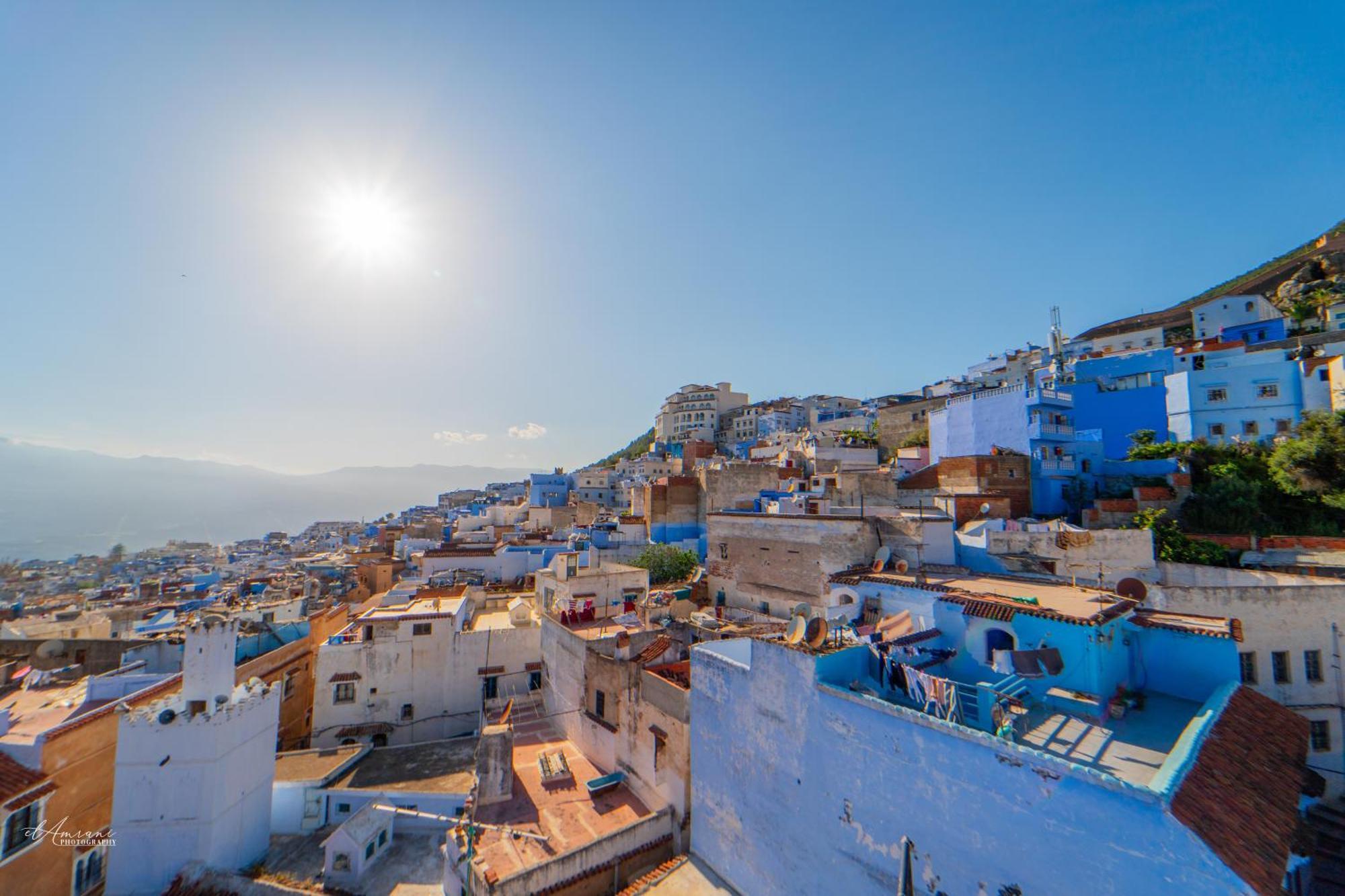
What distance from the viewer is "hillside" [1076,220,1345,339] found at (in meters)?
44.3

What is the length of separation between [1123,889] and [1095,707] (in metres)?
2.59

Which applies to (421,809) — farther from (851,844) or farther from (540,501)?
(540,501)

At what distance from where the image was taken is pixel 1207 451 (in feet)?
68.6

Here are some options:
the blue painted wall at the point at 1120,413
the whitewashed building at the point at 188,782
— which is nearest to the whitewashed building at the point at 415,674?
the whitewashed building at the point at 188,782

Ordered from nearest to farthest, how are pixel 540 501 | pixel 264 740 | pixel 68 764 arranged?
pixel 68 764, pixel 264 740, pixel 540 501

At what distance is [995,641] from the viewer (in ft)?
27.8

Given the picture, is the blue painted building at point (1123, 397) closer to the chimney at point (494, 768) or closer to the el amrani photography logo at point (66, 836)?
the chimney at point (494, 768)

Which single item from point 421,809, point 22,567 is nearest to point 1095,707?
point 421,809

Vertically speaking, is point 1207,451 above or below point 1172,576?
above

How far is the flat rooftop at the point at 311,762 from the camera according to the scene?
14.4 meters

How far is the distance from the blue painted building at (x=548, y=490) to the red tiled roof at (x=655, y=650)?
4059 centimetres

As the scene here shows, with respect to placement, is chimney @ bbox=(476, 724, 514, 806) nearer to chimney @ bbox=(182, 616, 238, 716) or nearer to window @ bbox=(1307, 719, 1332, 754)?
chimney @ bbox=(182, 616, 238, 716)

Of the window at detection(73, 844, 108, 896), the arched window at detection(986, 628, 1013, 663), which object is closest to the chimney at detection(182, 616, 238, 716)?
the window at detection(73, 844, 108, 896)

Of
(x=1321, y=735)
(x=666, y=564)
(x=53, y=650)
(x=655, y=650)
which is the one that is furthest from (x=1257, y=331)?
(x=53, y=650)
